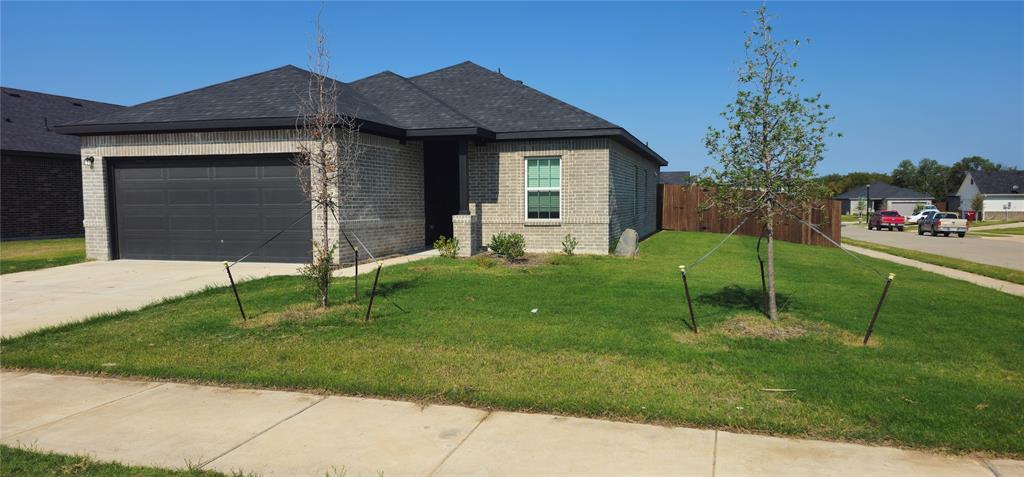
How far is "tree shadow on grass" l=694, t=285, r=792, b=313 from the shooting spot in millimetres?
8906

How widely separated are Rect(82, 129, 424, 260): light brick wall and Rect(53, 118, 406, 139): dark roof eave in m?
0.23

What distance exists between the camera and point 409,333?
287 inches

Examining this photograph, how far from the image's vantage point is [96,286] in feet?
37.3

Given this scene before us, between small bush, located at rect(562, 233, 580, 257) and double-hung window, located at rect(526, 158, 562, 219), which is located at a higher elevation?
double-hung window, located at rect(526, 158, 562, 219)

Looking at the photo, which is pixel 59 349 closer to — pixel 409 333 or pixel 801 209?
pixel 409 333

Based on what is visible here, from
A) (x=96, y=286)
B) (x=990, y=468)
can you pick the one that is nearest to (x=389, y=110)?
Answer: (x=96, y=286)

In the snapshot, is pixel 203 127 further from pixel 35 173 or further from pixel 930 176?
pixel 930 176

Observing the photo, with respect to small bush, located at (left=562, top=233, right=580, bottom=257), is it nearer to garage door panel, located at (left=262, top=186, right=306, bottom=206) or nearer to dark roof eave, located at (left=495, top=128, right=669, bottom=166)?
dark roof eave, located at (left=495, top=128, right=669, bottom=166)

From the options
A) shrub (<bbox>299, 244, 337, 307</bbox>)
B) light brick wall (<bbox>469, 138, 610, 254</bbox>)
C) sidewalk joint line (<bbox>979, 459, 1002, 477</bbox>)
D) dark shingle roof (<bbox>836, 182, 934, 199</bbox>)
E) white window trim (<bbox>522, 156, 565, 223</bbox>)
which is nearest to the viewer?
sidewalk joint line (<bbox>979, 459, 1002, 477</bbox>)

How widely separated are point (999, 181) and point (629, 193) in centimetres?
7484

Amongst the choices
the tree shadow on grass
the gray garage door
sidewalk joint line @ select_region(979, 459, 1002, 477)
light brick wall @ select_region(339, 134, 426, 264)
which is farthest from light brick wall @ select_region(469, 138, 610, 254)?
sidewalk joint line @ select_region(979, 459, 1002, 477)

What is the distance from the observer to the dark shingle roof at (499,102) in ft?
52.8

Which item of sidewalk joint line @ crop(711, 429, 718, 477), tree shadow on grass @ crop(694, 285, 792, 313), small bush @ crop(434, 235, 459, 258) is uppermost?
small bush @ crop(434, 235, 459, 258)

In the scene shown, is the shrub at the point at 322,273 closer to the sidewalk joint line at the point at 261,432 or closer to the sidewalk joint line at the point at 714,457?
the sidewalk joint line at the point at 261,432
